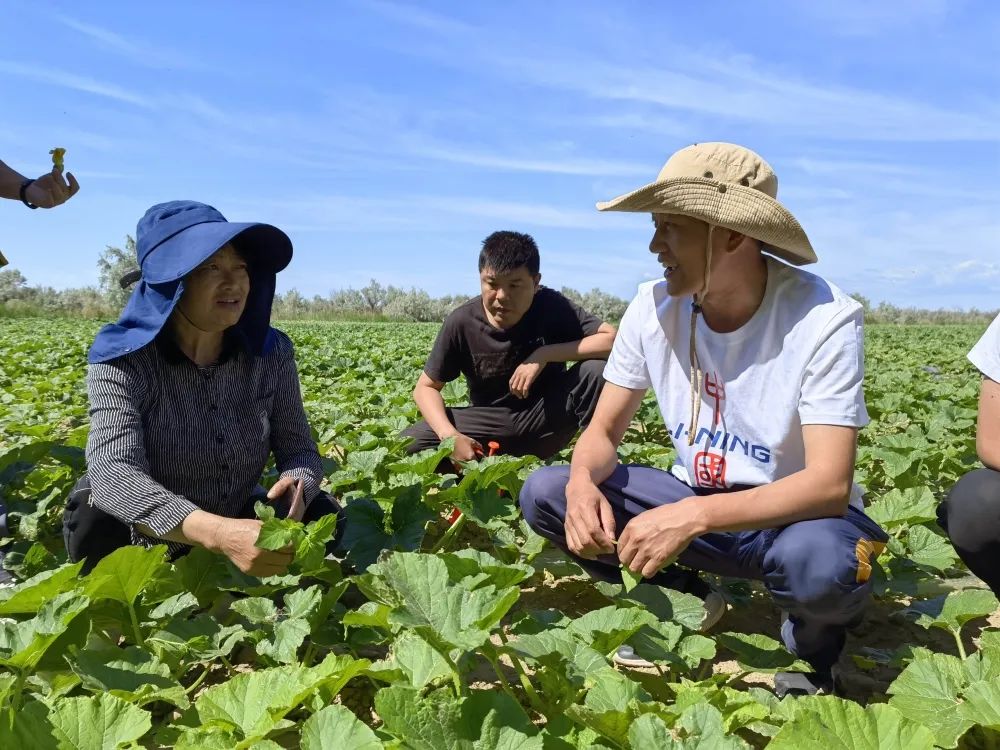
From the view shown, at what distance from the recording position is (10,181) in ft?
12.0

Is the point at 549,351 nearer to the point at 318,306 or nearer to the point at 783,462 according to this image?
the point at 783,462

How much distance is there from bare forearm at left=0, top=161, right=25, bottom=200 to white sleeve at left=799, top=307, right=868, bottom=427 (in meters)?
3.23

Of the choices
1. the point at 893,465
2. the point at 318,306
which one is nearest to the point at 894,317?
the point at 318,306

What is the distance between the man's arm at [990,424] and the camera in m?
2.41

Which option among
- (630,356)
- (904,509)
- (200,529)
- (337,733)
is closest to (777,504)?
(630,356)

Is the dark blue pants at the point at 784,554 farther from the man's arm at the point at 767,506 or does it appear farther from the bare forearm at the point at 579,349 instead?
the bare forearm at the point at 579,349

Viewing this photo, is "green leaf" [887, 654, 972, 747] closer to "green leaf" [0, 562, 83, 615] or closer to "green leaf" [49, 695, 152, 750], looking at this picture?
"green leaf" [49, 695, 152, 750]

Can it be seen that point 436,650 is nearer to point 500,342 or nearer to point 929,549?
point 929,549

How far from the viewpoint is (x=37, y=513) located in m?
3.27

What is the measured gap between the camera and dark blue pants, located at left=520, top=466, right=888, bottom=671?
212 centimetres

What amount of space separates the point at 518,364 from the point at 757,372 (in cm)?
210

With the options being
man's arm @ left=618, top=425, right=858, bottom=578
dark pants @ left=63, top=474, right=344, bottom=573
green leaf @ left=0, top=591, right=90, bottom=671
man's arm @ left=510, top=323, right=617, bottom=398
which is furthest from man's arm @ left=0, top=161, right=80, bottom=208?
man's arm @ left=618, top=425, right=858, bottom=578

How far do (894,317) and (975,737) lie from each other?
54.4 meters

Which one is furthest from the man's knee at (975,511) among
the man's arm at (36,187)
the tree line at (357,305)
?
the tree line at (357,305)
